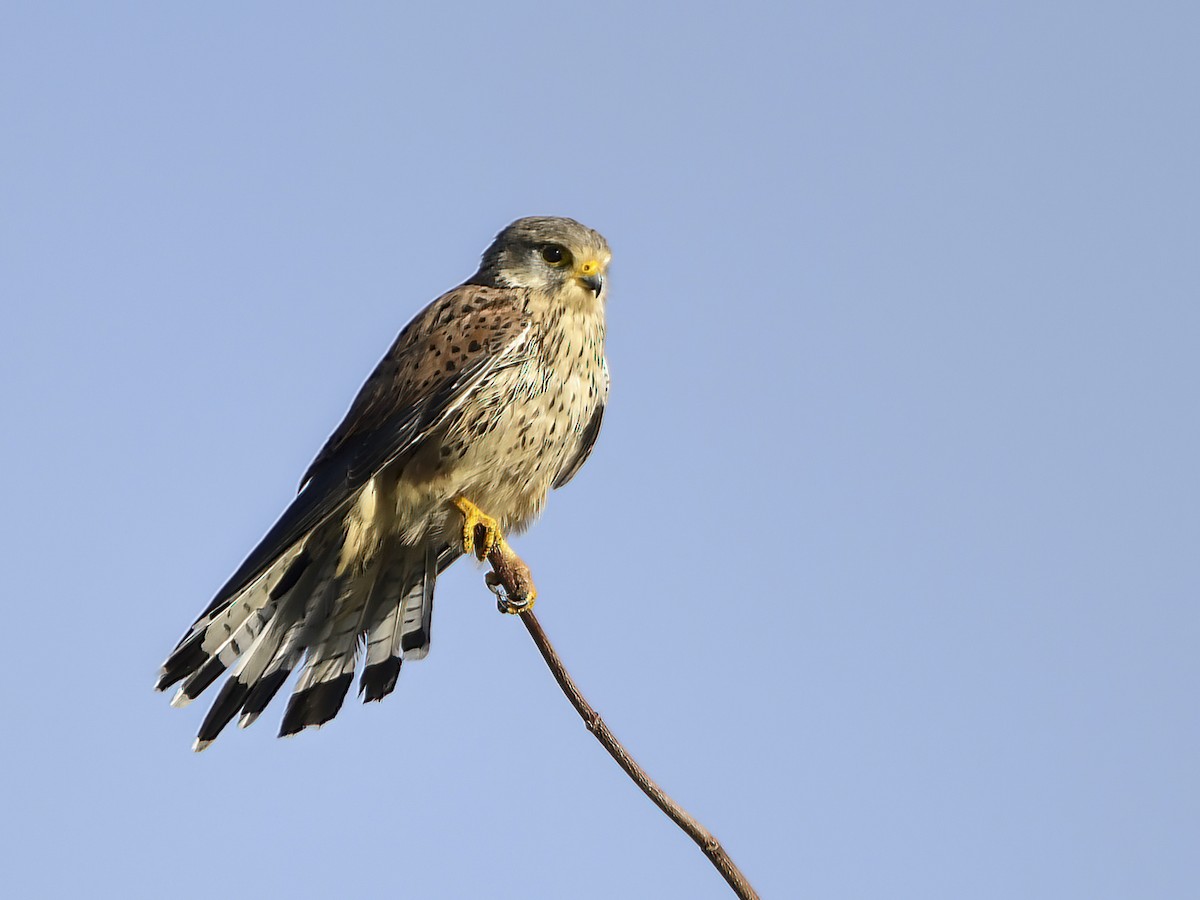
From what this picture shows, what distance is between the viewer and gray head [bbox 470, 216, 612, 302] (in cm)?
407

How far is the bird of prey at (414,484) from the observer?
378 cm

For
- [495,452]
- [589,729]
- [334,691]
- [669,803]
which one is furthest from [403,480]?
[669,803]

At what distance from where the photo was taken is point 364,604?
407 centimetres

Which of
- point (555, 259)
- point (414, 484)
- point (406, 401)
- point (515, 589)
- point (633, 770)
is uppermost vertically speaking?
point (555, 259)

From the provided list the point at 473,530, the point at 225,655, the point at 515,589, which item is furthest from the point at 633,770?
the point at 225,655

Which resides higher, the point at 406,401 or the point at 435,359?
the point at 435,359

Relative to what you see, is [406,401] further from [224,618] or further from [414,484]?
[224,618]

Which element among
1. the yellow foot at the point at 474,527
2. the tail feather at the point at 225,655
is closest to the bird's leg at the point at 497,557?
the yellow foot at the point at 474,527

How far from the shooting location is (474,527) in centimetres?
380

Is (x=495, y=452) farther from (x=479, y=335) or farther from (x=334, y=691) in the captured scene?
(x=334, y=691)

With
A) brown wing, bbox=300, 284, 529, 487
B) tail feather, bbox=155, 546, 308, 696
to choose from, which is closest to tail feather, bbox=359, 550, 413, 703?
tail feather, bbox=155, 546, 308, 696

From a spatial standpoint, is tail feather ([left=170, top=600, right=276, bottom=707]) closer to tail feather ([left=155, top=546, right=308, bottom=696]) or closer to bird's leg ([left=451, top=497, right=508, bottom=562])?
tail feather ([left=155, top=546, right=308, bottom=696])

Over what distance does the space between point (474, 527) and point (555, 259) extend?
0.87 m

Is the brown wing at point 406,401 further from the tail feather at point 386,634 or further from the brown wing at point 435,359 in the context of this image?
the tail feather at point 386,634
